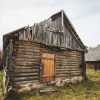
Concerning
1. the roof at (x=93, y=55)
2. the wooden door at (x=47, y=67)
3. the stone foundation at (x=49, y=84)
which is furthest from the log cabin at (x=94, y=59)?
the wooden door at (x=47, y=67)

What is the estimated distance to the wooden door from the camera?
1298 centimetres

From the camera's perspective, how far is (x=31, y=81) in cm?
1211

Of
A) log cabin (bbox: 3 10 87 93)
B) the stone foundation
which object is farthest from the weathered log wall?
the stone foundation

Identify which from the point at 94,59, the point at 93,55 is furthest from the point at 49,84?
the point at 93,55

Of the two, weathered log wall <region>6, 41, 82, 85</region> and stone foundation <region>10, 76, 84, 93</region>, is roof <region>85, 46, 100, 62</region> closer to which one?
stone foundation <region>10, 76, 84, 93</region>

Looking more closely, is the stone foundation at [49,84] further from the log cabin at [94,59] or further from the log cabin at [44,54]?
the log cabin at [94,59]

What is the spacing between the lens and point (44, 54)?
13125 millimetres

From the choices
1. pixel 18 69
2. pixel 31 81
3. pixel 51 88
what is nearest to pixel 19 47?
A: pixel 18 69

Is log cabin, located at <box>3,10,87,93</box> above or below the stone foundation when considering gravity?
above

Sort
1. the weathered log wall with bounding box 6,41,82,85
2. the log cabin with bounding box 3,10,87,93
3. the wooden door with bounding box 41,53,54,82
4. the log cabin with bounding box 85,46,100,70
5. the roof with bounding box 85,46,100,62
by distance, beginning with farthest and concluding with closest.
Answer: the roof with bounding box 85,46,100,62 → the log cabin with bounding box 85,46,100,70 → the wooden door with bounding box 41,53,54,82 → the weathered log wall with bounding box 6,41,82,85 → the log cabin with bounding box 3,10,87,93

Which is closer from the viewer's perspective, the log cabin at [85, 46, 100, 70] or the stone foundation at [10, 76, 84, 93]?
the stone foundation at [10, 76, 84, 93]

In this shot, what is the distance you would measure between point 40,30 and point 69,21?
3870mm

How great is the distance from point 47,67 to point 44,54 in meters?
1.04

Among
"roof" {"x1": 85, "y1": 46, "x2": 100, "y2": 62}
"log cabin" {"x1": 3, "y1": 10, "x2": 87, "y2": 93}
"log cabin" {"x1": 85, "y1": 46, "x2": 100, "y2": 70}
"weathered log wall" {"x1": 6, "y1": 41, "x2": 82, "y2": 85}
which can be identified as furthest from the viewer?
"roof" {"x1": 85, "y1": 46, "x2": 100, "y2": 62}
